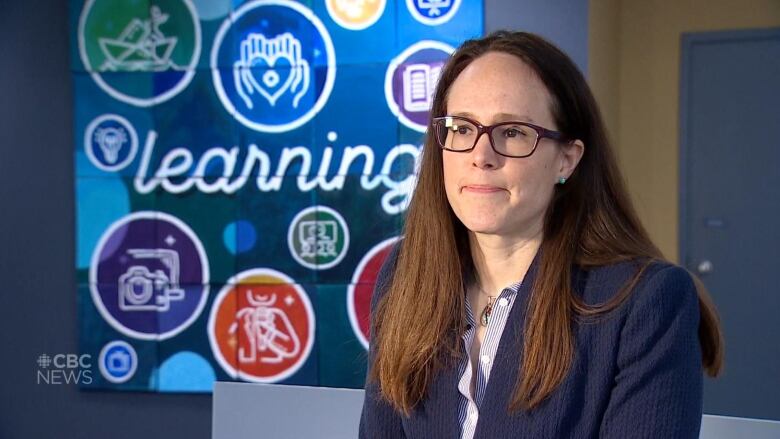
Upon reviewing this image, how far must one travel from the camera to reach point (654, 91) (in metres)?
4.44

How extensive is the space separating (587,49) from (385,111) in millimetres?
822

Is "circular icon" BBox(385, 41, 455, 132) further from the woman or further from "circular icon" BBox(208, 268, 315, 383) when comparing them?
the woman

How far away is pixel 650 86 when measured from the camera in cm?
445

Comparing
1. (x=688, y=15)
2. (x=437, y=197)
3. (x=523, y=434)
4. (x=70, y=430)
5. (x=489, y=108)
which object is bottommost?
(x=70, y=430)

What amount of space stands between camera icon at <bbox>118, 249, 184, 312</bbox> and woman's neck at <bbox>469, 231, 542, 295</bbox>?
2384 mm

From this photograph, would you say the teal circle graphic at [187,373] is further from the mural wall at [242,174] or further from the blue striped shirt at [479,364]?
the blue striped shirt at [479,364]

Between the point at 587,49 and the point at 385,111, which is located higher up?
the point at 587,49

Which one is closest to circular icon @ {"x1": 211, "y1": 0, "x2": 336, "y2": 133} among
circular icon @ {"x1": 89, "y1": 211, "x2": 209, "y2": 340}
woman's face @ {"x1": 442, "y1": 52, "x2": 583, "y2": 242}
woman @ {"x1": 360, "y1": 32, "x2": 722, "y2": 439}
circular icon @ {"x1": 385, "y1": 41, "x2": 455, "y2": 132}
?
circular icon @ {"x1": 385, "y1": 41, "x2": 455, "y2": 132}

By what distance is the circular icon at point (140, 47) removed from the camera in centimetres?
355

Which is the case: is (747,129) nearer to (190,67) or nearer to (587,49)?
(587,49)

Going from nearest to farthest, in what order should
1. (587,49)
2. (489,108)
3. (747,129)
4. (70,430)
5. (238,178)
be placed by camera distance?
(489,108), (587,49), (238,178), (70,430), (747,129)

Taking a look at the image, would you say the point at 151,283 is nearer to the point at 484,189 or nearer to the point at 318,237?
the point at 318,237

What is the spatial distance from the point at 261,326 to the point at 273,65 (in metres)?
1.10

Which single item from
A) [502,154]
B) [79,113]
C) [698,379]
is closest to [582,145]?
Answer: [502,154]
